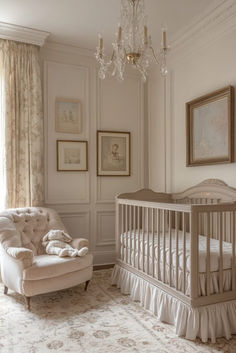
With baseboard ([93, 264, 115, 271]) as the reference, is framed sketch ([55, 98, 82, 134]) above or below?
above

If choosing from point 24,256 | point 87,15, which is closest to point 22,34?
point 87,15

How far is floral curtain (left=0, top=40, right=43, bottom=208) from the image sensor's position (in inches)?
136

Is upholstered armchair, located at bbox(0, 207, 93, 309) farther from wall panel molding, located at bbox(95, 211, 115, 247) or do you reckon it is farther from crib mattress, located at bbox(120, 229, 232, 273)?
wall panel molding, located at bbox(95, 211, 115, 247)

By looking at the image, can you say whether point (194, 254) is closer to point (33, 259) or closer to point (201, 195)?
point (201, 195)

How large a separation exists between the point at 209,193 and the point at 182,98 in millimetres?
1313

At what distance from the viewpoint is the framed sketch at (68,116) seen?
152 inches

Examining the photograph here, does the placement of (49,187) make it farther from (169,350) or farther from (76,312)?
(169,350)

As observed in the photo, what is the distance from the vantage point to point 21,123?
11.7 feet

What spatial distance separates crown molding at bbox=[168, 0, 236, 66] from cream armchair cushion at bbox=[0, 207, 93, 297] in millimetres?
2563

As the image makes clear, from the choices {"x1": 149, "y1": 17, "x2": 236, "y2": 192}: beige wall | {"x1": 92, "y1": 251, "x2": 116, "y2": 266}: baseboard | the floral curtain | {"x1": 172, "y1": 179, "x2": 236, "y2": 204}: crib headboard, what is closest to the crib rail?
{"x1": 172, "y1": 179, "x2": 236, "y2": 204}: crib headboard

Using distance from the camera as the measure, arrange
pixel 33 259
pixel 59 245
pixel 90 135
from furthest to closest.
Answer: pixel 90 135
pixel 59 245
pixel 33 259

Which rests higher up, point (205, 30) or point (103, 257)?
point (205, 30)

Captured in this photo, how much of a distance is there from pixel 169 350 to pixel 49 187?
2.45 m

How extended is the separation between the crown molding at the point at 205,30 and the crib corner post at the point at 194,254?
205 centimetres
